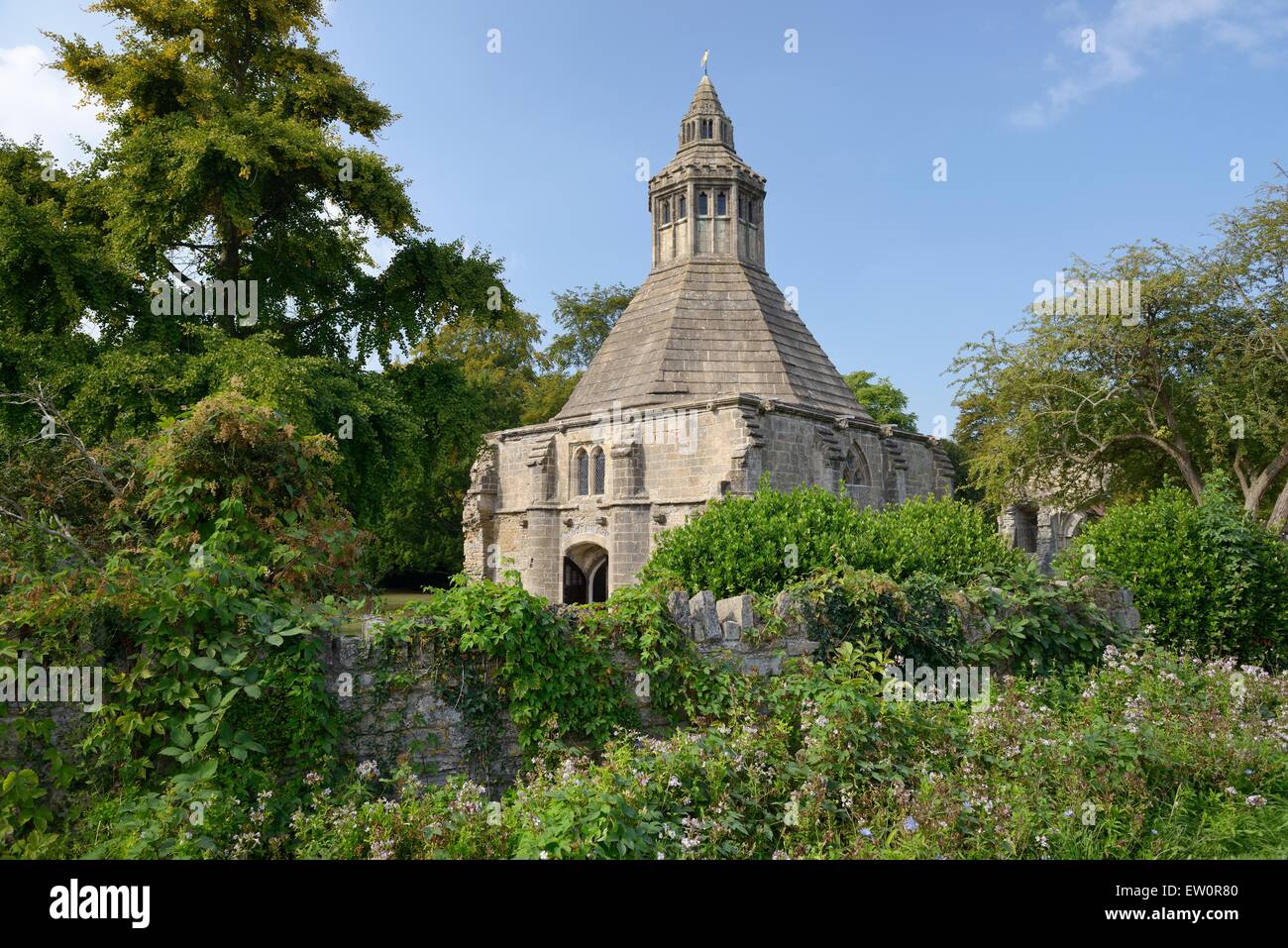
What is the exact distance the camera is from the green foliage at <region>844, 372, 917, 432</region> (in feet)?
132

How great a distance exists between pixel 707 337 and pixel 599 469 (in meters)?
5.24

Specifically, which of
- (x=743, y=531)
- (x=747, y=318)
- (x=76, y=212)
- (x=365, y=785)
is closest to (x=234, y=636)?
(x=365, y=785)

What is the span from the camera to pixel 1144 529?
11.5 metres

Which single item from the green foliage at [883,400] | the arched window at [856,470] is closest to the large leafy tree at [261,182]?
the arched window at [856,470]

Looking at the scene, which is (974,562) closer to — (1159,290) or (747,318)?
(1159,290)

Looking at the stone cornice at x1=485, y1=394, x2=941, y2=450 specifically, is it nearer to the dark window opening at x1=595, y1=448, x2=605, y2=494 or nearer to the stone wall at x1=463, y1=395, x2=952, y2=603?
the stone wall at x1=463, y1=395, x2=952, y2=603

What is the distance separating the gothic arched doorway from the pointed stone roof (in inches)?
160

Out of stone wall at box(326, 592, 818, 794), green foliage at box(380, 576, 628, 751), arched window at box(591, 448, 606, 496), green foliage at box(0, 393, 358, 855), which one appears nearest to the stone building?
arched window at box(591, 448, 606, 496)

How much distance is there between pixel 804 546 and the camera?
29.7 feet

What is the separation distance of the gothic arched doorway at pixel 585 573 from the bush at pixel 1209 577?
1349 cm

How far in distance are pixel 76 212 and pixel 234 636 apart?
13028 mm

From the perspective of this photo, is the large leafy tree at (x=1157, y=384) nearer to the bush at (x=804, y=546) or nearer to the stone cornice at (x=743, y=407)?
the stone cornice at (x=743, y=407)

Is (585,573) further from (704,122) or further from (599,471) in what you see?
(704,122)

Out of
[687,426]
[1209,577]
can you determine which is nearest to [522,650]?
[1209,577]
